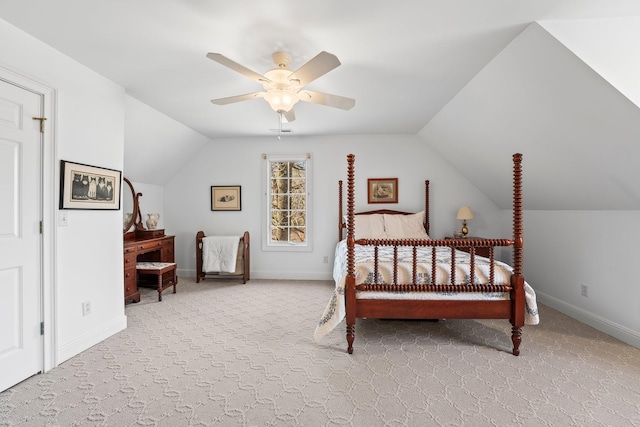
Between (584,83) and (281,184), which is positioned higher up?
(584,83)

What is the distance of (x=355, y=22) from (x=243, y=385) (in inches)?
103

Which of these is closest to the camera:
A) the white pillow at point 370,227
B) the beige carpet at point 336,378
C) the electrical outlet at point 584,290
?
the beige carpet at point 336,378

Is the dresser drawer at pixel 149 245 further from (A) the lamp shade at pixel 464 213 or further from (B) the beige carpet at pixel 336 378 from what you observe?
(A) the lamp shade at pixel 464 213

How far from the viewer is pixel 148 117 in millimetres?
4027

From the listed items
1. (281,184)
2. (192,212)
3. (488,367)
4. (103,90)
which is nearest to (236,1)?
(103,90)

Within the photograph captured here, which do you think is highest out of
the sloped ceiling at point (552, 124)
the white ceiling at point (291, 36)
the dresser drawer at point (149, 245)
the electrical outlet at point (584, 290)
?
the white ceiling at point (291, 36)

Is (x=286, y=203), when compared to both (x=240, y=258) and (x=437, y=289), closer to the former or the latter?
(x=240, y=258)

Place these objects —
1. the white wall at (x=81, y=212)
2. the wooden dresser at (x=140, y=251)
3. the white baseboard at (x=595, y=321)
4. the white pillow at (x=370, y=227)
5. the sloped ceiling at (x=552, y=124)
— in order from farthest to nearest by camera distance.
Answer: the white pillow at (x=370, y=227), the wooden dresser at (x=140, y=251), the white baseboard at (x=595, y=321), the white wall at (x=81, y=212), the sloped ceiling at (x=552, y=124)

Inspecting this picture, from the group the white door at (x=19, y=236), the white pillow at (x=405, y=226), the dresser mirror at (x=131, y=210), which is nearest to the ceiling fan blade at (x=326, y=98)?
the white door at (x=19, y=236)

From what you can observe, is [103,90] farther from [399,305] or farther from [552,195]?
[552,195]

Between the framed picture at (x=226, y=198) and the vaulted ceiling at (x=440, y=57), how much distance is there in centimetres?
194

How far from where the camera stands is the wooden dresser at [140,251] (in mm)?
3996

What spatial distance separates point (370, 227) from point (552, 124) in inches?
104

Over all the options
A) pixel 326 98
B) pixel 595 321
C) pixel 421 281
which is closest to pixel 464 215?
pixel 595 321
